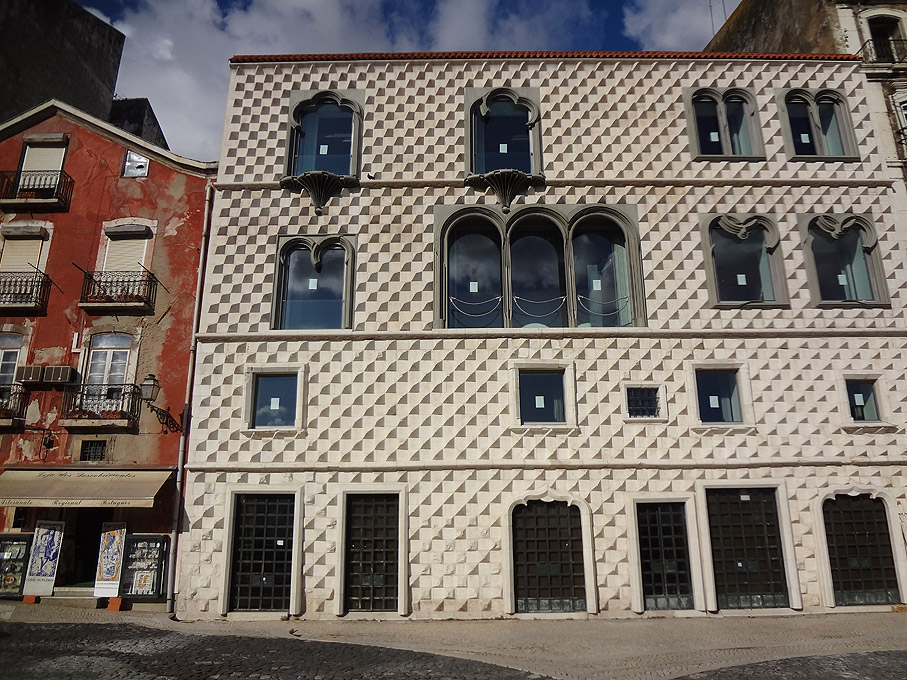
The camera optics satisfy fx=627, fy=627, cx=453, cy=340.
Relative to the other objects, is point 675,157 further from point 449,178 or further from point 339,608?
point 339,608

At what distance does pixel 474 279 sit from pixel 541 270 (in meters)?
2.13

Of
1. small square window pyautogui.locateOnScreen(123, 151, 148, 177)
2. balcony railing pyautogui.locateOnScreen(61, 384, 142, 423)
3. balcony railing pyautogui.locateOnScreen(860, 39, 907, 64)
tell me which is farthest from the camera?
balcony railing pyautogui.locateOnScreen(860, 39, 907, 64)

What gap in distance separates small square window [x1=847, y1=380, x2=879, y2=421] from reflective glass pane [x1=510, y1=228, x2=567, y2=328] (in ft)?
28.5

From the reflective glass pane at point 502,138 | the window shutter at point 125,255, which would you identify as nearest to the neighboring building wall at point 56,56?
the window shutter at point 125,255

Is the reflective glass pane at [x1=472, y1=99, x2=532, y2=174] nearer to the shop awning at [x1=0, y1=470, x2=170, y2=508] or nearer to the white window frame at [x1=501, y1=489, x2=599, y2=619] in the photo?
the white window frame at [x1=501, y1=489, x2=599, y2=619]

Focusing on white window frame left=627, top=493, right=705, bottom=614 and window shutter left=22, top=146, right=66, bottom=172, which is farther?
window shutter left=22, top=146, right=66, bottom=172

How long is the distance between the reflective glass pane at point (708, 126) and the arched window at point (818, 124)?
7.35 feet

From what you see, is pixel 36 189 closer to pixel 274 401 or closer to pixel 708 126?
pixel 274 401

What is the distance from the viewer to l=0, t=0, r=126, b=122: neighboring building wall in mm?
25344

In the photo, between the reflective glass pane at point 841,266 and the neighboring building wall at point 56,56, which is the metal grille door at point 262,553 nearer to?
the reflective glass pane at point 841,266

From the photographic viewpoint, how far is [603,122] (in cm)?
2039

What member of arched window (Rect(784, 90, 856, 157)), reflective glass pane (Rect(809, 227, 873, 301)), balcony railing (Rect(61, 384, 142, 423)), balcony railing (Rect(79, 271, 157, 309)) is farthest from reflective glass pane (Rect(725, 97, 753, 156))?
balcony railing (Rect(61, 384, 142, 423))

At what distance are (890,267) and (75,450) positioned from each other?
82.6 feet

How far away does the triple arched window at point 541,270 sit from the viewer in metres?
18.9
